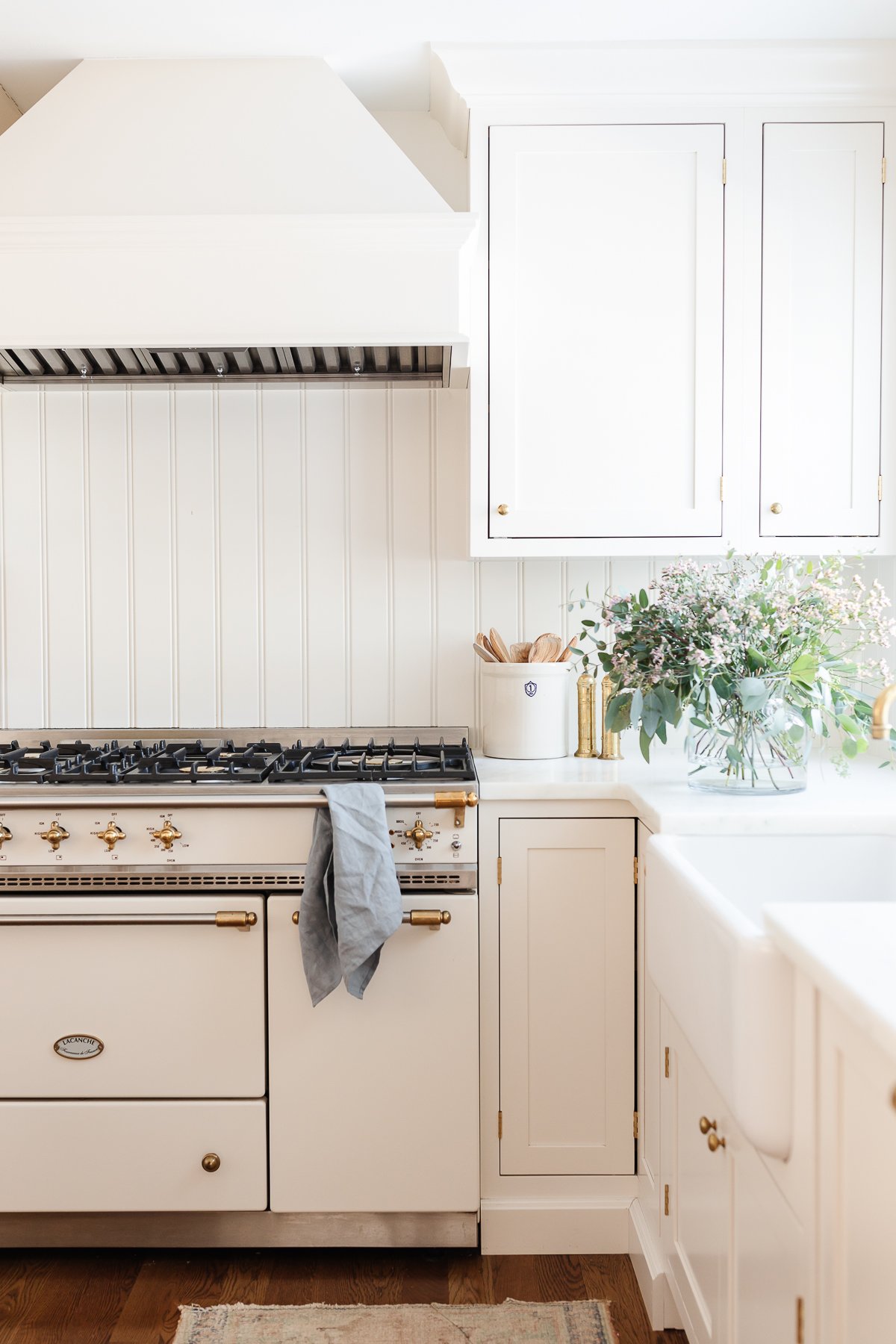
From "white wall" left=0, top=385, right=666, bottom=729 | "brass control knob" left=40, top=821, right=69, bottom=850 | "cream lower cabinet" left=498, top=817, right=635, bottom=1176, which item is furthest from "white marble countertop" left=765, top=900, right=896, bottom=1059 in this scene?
"white wall" left=0, top=385, right=666, bottom=729

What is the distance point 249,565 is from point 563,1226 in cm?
165

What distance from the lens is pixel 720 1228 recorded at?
4.38ft

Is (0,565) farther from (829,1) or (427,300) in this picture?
(829,1)

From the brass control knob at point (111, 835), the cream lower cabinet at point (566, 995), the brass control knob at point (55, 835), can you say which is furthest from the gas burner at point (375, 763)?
the brass control knob at point (55, 835)

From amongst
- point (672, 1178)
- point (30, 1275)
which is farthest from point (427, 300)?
point (30, 1275)

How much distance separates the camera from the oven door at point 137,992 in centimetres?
184

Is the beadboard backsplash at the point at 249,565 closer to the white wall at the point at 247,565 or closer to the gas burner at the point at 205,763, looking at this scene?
the white wall at the point at 247,565

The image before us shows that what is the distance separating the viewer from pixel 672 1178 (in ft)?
5.33

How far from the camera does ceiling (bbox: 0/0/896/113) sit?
1888 mm

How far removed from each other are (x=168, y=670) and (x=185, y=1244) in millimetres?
1279

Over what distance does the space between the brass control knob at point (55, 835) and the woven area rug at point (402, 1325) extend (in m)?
0.90

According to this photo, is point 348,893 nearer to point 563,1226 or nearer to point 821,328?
point 563,1226

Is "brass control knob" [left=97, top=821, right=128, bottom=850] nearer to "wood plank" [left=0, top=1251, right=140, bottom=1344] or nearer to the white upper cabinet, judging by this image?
"wood plank" [left=0, top=1251, right=140, bottom=1344]

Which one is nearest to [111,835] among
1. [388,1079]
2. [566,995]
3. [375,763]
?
[375,763]
